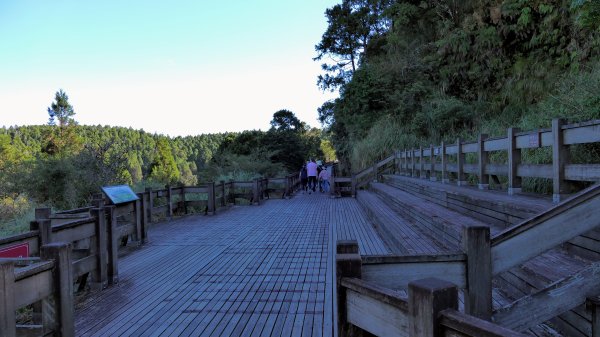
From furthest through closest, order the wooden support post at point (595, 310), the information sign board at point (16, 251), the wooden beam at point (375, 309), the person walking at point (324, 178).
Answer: the person walking at point (324, 178)
the information sign board at point (16, 251)
the wooden support post at point (595, 310)
the wooden beam at point (375, 309)

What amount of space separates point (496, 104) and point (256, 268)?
981cm

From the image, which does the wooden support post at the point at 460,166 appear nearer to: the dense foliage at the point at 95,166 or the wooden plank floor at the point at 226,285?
the wooden plank floor at the point at 226,285

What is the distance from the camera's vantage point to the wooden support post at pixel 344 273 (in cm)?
184

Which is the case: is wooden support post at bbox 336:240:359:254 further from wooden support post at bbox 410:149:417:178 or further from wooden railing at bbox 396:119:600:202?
wooden support post at bbox 410:149:417:178

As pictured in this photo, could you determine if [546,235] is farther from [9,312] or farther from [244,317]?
[9,312]

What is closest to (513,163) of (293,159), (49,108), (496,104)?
(496,104)

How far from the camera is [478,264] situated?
1.98m

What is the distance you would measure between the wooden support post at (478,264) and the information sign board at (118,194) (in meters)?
5.76

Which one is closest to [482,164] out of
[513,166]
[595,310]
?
[513,166]

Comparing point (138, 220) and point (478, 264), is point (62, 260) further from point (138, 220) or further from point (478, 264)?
point (138, 220)

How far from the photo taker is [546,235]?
84.6 inches

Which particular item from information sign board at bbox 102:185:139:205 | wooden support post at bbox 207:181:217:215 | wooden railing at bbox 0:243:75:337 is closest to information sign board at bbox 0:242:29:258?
wooden railing at bbox 0:243:75:337

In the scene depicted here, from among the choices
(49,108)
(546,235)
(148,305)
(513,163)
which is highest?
(49,108)

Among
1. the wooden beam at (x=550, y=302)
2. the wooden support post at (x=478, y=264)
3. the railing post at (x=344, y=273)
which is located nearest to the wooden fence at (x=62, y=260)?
the railing post at (x=344, y=273)
